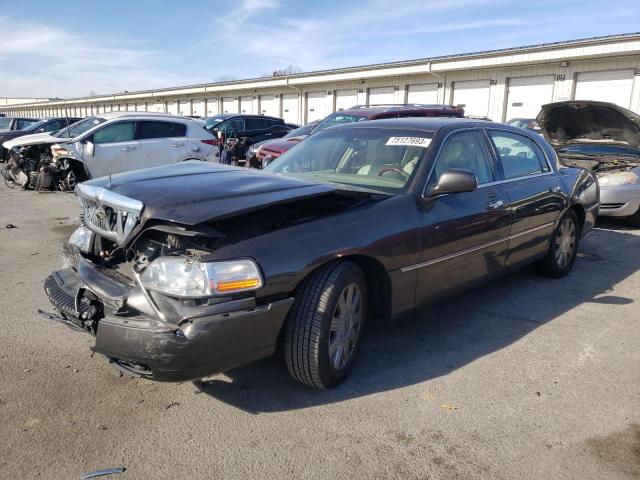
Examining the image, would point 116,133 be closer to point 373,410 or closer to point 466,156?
point 466,156

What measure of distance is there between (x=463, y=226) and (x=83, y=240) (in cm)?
266

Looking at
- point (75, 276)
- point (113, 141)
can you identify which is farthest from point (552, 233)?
point (113, 141)

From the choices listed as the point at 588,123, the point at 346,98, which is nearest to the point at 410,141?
the point at 588,123

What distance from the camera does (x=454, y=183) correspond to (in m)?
3.50

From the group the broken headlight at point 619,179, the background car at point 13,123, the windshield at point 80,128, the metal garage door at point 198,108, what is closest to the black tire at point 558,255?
the broken headlight at point 619,179

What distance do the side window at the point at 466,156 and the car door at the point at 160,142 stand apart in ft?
27.8

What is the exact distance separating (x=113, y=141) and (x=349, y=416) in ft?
31.9

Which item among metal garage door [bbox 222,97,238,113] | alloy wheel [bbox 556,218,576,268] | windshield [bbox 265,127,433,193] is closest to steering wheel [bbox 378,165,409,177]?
windshield [bbox 265,127,433,193]

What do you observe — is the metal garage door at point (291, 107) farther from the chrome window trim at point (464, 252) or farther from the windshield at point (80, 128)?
the chrome window trim at point (464, 252)

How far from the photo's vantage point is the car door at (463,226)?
3.60 meters

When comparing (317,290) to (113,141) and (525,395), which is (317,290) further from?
(113,141)

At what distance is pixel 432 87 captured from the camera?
25219 millimetres

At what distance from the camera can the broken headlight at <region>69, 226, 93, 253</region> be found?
332cm

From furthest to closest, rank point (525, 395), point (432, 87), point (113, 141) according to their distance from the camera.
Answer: point (432, 87)
point (113, 141)
point (525, 395)
